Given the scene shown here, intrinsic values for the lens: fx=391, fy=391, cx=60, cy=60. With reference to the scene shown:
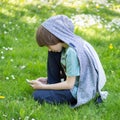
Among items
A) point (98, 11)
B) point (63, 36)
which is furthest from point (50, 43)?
point (98, 11)

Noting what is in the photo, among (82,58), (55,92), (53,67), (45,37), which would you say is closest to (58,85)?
(55,92)

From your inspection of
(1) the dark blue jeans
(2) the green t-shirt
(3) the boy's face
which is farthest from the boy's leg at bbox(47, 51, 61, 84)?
(2) the green t-shirt

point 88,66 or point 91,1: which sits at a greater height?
point 88,66

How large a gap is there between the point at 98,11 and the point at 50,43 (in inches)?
182

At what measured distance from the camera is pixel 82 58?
4520 millimetres

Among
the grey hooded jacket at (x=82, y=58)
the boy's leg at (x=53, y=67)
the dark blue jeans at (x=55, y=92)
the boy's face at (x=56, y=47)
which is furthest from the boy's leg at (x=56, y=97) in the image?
the boy's face at (x=56, y=47)

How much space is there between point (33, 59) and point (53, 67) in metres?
1.39

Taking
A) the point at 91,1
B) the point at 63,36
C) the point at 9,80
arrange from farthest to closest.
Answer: the point at 91,1, the point at 9,80, the point at 63,36

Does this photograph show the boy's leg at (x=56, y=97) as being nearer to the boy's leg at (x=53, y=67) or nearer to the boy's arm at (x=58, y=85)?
the boy's arm at (x=58, y=85)

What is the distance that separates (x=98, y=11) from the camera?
8.91 m

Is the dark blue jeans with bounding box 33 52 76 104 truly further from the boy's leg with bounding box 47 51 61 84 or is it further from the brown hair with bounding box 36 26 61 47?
the brown hair with bounding box 36 26 61 47

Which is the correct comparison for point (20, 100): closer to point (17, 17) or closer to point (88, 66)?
point (88, 66)

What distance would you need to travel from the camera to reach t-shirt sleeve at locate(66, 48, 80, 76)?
4.49m

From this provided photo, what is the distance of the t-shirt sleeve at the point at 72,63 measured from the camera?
449cm
